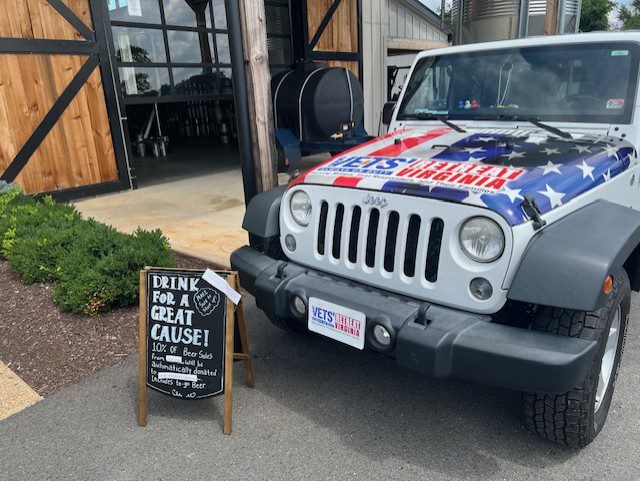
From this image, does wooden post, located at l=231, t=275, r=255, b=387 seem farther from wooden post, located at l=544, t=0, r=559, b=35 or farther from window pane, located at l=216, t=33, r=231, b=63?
window pane, located at l=216, t=33, r=231, b=63

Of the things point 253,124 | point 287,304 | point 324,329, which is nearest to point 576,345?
point 324,329

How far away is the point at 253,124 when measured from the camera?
427 cm

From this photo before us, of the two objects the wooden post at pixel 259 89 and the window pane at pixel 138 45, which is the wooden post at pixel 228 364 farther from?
the window pane at pixel 138 45

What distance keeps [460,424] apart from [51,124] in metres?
7.39

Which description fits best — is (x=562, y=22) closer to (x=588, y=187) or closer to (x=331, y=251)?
(x=588, y=187)

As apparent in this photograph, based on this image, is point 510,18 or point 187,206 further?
point 187,206

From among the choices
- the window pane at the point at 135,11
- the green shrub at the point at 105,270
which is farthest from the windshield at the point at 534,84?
the window pane at the point at 135,11

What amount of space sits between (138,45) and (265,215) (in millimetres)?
Answer: 7764

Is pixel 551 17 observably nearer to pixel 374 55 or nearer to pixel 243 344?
pixel 243 344

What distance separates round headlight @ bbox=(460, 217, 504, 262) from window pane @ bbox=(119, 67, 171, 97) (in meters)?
8.53

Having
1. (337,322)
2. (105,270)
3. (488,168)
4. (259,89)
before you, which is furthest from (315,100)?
(337,322)

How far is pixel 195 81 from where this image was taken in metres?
10.2

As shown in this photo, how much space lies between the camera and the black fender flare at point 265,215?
3047mm

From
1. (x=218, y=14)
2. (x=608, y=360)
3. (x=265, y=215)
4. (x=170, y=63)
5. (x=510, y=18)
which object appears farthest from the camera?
(x=218, y=14)
